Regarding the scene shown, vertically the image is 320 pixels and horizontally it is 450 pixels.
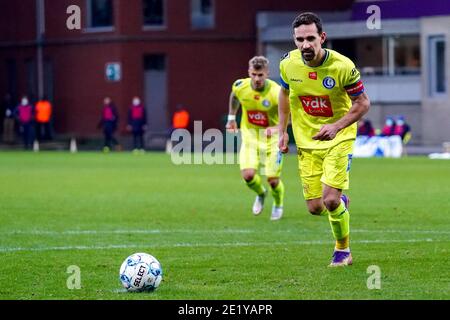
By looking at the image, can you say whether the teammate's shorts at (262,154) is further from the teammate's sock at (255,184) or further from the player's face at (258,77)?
the player's face at (258,77)

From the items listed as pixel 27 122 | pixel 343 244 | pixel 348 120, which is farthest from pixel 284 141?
pixel 27 122

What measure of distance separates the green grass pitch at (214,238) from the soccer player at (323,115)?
64 cm

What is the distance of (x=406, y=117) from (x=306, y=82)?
3767 cm

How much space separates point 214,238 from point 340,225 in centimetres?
359

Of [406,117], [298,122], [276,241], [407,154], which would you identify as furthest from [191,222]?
[406,117]

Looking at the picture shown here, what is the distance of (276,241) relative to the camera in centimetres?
1558

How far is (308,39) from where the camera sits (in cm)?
1234

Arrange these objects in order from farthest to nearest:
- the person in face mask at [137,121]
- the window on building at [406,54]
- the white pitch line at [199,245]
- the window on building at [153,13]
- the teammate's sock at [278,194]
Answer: the window on building at [153,13], the window on building at [406,54], the person in face mask at [137,121], the teammate's sock at [278,194], the white pitch line at [199,245]

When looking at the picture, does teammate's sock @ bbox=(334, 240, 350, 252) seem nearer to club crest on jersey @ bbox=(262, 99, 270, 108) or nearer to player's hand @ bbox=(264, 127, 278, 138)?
player's hand @ bbox=(264, 127, 278, 138)

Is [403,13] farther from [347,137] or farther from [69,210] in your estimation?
[347,137]

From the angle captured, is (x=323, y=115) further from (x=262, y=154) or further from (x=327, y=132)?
(x=262, y=154)

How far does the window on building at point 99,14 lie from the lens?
184ft

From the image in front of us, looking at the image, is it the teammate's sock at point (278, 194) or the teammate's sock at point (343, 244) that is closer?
the teammate's sock at point (343, 244)

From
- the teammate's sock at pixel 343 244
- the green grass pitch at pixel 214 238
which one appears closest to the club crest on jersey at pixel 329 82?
the teammate's sock at pixel 343 244
